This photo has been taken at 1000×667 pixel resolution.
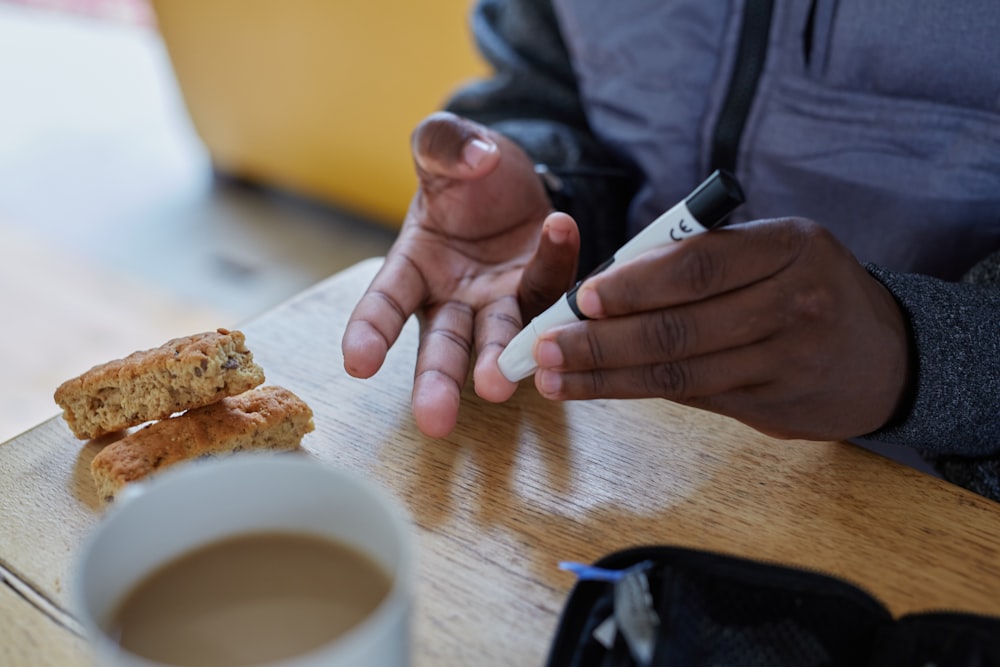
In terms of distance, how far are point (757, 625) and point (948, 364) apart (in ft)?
0.84

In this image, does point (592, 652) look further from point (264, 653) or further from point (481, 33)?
point (481, 33)

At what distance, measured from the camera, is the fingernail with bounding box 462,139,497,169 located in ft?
2.34

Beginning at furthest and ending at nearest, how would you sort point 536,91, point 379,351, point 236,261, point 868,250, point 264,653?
point 236,261
point 536,91
point 868,250
point 379,351
point 264,653

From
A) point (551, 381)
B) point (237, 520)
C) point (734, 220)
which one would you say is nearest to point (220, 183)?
point (734, 220)

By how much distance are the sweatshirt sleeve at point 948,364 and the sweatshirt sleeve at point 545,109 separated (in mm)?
384

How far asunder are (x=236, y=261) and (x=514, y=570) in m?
1.88

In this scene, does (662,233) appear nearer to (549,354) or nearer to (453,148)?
(549,354)

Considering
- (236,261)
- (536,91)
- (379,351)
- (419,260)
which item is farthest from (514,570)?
(236,261)

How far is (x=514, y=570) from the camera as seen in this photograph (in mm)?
483

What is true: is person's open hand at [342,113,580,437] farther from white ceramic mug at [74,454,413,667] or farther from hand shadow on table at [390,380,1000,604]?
white ceramic mug at [74,454,413,667]

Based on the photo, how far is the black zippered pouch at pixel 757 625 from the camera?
0.41 meters

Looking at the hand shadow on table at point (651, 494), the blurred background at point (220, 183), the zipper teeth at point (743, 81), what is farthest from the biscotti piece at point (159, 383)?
the blurred background at point (220, 183)

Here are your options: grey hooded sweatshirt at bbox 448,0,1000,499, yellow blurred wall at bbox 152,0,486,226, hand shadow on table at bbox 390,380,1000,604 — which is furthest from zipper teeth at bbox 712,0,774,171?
yellow blurred wall at bbox 152,0,486,226

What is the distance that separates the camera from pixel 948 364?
56cm
